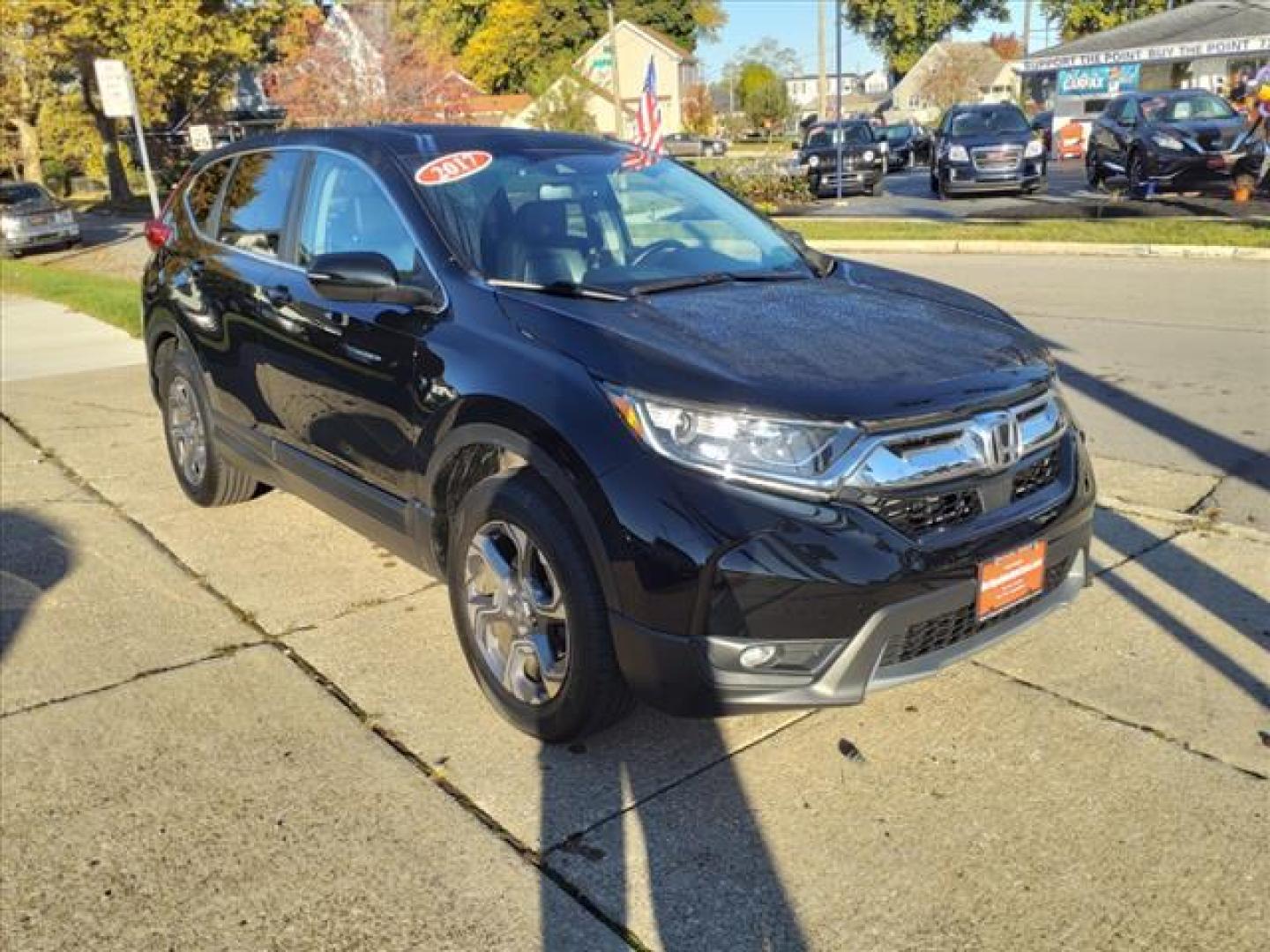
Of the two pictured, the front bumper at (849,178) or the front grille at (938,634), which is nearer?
the front grille at (938,634)

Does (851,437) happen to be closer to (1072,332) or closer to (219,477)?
(219,477)

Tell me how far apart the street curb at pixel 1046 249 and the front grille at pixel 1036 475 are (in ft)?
35.6

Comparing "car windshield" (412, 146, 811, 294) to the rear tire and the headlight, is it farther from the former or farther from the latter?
the rear tire

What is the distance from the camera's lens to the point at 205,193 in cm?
532

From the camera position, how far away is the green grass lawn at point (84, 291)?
12.3 metres

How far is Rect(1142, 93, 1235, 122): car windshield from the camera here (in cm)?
1819

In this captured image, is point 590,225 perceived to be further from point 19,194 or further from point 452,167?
point 19,194

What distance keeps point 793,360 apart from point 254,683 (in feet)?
7.10

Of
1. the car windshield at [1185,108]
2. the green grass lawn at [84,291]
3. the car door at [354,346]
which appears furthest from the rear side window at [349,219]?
the car windshield at [1185,108]

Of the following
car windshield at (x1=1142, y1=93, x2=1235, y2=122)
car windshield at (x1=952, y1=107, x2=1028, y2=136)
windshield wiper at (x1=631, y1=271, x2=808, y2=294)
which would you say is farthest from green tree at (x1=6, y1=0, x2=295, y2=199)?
windshield wiper at (x1=631, y1=271, x2=808, y2=294)

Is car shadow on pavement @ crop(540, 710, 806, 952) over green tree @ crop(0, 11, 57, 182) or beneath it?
beneath

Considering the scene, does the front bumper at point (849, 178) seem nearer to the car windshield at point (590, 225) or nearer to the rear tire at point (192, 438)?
the rear tire at point (192, 438)

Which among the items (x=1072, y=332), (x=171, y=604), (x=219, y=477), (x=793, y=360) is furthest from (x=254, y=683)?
(x=1072, y=332)

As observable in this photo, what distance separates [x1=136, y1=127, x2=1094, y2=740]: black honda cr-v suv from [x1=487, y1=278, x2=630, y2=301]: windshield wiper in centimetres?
1
